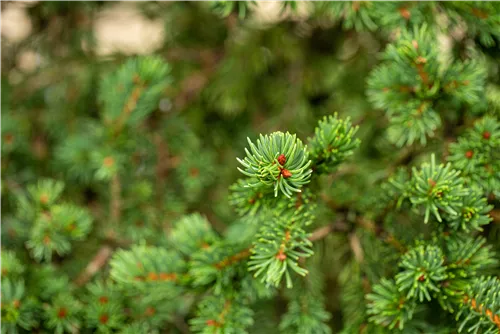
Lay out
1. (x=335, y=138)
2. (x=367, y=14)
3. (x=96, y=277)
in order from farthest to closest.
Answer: (x=96, y=277)
(x=367, y=14)
(x=335, y=138)

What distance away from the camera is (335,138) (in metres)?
0.45

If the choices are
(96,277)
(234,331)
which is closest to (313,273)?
(234,331)

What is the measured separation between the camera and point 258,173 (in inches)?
15.8

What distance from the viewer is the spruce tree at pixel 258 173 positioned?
0.46 metres

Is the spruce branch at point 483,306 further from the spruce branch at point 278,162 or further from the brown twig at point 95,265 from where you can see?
the brown twig at point 95,265

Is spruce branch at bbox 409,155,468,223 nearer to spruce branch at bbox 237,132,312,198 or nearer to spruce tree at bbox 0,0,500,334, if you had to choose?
spruce tree at bbox 0,0,500,334

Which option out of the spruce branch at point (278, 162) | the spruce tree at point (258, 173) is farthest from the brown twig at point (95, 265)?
the spruce branch at point (278, 162)

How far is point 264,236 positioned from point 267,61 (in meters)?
0.47

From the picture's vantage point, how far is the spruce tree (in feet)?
1.50

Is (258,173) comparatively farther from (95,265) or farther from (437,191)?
(95,265)

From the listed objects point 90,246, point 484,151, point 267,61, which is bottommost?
point 90,246

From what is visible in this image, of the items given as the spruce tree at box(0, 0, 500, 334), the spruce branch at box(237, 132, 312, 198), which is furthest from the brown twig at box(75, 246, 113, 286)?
the spruce branch at box(237, 132, 312, 198)

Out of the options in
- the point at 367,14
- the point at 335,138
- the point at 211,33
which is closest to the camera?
the point at 335,138

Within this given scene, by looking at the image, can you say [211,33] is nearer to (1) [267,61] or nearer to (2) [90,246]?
(1) [267,61]
